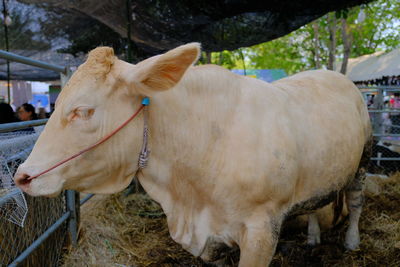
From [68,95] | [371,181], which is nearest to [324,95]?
[68,95]

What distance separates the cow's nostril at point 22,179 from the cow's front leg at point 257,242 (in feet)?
4.28

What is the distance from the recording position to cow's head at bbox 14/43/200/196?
74.9 inches

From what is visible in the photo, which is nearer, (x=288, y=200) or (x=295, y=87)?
(x=288, y=200)

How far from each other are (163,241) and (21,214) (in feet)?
6.21

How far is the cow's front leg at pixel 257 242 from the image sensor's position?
2209mm

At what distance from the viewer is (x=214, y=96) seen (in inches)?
91.1

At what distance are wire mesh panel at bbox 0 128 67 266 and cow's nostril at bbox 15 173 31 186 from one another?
0.33 meters

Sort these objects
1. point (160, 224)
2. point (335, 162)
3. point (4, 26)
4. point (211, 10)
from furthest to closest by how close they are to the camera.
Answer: point (4, 26)
point (211, 10)
point (160, 224)
point (335, 162)

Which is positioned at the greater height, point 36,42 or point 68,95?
point 36,42

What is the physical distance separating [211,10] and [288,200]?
314cm

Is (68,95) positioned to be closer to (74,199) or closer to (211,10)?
(74,199)

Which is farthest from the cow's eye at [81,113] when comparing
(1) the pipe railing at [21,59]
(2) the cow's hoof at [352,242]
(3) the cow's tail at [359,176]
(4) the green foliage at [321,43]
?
(4) the green foliage at [321,43]

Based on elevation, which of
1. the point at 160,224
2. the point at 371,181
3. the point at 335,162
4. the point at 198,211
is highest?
the point at 335,162

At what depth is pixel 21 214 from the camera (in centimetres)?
239
